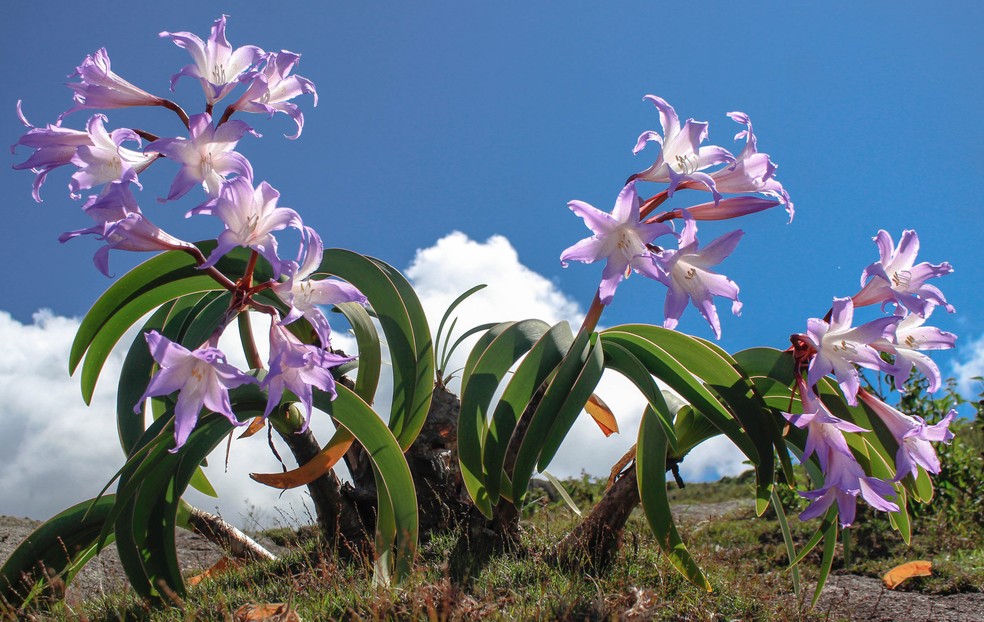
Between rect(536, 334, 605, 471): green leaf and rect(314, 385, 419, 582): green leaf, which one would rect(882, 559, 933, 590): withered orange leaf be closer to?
rect(536, 334, 605, 471): green leaf

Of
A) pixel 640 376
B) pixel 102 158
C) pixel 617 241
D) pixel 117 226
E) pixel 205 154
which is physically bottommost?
pixel 640 376

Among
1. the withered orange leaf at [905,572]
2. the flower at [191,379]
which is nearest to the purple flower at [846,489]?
the flower at [191,379]

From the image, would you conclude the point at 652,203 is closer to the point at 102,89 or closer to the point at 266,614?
the point at 102,89

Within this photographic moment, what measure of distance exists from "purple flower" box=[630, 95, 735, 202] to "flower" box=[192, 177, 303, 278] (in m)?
1.07

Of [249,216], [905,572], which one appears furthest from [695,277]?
[905,572]

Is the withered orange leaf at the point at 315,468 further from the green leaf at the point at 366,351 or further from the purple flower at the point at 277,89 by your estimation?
the purple flower at the point at 277,89

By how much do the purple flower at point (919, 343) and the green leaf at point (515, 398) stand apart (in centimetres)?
106

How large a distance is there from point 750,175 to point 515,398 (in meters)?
1.06

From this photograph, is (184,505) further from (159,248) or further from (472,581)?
(159,248)

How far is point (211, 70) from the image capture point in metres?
2.17

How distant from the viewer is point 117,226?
185cm

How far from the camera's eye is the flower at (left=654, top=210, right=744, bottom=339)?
213 centimetres

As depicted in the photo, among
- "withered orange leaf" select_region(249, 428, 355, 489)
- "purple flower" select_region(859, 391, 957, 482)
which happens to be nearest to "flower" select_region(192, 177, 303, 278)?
"withered orange leaf" select_region(249, 428, 355, 489)

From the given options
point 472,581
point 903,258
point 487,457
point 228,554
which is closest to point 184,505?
point 228,554
